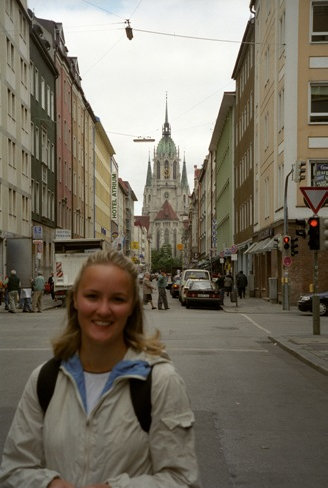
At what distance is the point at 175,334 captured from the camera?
20875mm

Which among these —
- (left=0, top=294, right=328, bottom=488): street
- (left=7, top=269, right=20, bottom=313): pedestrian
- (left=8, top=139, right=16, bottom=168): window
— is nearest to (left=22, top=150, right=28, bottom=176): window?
(left=8, top=139, right=16, bottom=168): window

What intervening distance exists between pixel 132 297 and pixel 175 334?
1822 cm

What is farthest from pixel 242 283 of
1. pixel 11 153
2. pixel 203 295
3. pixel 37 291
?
pixel 37 291

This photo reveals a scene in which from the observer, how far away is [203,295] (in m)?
37.0

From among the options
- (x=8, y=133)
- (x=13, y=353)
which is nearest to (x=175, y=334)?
(x=13, y=353)

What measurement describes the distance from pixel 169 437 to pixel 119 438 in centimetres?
16

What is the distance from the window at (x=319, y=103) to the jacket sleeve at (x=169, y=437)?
33861 millimetres

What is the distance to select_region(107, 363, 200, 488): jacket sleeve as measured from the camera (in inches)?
102

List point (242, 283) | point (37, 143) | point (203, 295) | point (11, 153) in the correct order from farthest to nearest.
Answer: point (37, 143)
point (242, 283)
point (11, 153)
point (203, 295)

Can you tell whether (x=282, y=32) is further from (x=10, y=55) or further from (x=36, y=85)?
(x=36, y=85)

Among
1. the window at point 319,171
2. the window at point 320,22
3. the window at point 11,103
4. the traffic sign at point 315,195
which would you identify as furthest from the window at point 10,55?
the traffic sign at point 315,195

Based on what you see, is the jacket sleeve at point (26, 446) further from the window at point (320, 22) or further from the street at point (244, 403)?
the window at point (320, 22)

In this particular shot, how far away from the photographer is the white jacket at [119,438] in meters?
2.57

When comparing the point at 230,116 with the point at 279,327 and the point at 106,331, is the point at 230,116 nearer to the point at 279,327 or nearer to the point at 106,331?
the point at 279,327
